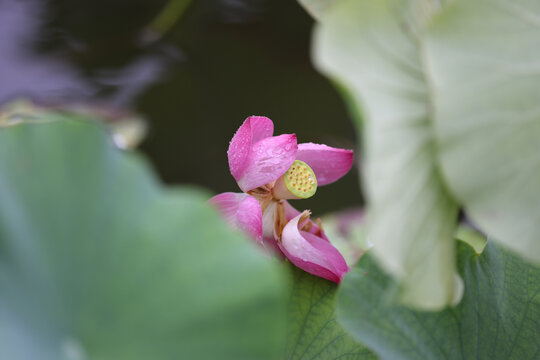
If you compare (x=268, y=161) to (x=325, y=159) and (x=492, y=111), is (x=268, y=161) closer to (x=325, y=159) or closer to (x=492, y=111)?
(x=325, y=159)

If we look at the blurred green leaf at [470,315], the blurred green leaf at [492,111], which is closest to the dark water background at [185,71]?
the blurred green leaf at [470,315]

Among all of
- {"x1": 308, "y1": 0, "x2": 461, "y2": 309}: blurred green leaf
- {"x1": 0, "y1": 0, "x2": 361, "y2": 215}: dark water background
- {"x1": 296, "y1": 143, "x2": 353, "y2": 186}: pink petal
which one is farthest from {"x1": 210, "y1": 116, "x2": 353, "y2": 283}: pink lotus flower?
{"x1": 0, "y1": 0, "x2": 361, "y2": 215}: dark water background

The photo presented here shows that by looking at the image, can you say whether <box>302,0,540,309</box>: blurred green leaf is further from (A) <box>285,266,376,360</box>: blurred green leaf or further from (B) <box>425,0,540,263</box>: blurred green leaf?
(A) <box>285,266,376,360</box>: blurred green leaf

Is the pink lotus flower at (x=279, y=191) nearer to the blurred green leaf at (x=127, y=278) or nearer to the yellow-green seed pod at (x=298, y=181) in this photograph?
the yellow-green seed pod at (x=298, y=181)

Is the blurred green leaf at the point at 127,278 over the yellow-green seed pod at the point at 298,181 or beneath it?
over

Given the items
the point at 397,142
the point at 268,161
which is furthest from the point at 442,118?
the point at 268,161

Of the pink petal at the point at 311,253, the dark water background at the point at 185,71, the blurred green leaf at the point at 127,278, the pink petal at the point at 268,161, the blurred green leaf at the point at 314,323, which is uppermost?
Result: the blurred green leaf at the point at 127,278
